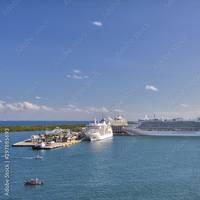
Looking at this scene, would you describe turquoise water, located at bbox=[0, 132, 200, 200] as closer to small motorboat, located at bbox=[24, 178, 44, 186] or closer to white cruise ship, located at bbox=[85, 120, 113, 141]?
small motorboat, located at bbox=[24, 178, 44, 186]

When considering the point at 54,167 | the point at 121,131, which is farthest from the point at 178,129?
the point at 54,167

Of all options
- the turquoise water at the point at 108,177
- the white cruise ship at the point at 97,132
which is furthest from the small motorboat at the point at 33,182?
the white cruise ship at the point at 97,132

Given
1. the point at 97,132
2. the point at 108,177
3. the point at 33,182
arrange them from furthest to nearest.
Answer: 1. the point at 97,132
2. the point at 108,177
3. the point at 33,182

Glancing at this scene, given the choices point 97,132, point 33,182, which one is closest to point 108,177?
point 33,182

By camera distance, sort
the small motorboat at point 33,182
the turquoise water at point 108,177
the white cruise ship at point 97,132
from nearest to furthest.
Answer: the turquoise water at point 108,177 < the small motorboat at point 33,182 < the white cruise ship at point 97,132

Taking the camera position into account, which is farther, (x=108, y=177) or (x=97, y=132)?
(x=97, y=132)

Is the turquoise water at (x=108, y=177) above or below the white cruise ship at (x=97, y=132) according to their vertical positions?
below

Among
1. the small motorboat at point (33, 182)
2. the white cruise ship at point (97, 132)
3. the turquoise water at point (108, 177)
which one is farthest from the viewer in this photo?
the white cruise ship at point (97, 132)

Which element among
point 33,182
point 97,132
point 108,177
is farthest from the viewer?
point 97,132

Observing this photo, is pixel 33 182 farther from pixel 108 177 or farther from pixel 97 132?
pixel 97 132

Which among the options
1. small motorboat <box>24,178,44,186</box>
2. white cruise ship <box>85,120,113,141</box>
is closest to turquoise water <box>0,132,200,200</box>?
small motorboat <box>24,178,44,186</box>

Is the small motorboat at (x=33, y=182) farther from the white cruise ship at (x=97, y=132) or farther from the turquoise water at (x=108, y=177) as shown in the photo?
the white cruise ship at (x=97, y=132)

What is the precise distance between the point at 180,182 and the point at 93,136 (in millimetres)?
52700

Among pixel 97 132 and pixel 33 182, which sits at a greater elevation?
pixel 97 132
